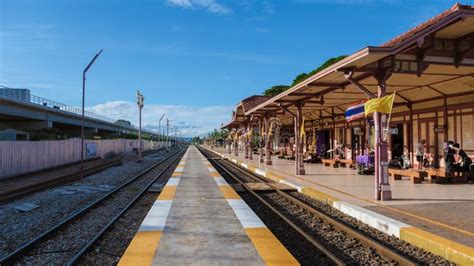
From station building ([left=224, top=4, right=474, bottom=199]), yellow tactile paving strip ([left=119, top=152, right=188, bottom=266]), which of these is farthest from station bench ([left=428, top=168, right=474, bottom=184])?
yellow tactile paving strip ([left=119, top=152, right=188, bottom=266])

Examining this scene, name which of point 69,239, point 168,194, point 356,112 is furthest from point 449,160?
point 69,239

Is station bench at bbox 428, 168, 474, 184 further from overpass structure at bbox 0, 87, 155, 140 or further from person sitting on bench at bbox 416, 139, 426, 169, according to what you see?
overpass structure at bbox 0, 87, 155, 140

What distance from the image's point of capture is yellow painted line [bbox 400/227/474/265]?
5.93m

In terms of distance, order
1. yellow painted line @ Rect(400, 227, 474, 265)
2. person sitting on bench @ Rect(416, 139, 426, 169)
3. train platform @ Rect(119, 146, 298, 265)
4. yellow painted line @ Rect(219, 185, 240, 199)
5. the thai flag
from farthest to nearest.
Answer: person sitting on bench @ Rect(416, 139, 426, 169), the thai flag, yellow painted line @ Rect(219, 185, 240, 199), train platform @ Rect(119, 146, 298, 265), yellow painted line @ Rect(400, 227, 474, 265)

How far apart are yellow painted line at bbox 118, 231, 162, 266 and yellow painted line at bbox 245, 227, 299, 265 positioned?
63.2 inches

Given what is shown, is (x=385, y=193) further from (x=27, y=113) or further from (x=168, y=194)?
(x=27, y=113)

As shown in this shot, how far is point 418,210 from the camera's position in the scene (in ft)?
30.9

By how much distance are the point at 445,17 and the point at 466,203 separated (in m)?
4.31

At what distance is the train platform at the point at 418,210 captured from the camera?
6659mm

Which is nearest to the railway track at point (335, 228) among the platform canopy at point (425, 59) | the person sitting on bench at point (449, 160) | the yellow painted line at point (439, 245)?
the yellow painted line at point (439, 245)

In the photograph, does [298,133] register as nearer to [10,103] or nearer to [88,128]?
[10,103]

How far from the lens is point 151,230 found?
26.7 feet

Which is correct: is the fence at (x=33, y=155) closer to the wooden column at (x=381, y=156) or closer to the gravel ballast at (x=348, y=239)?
the gravel ballast at (x=348, y=239)

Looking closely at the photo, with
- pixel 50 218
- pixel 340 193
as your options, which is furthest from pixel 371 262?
pixel 50 218
